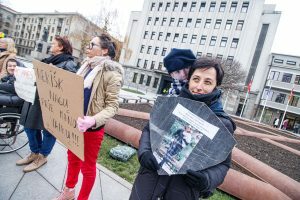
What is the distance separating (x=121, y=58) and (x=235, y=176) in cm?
4498

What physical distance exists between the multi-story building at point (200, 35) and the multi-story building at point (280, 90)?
1721 millimetres

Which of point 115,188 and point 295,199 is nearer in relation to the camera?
point 115,188

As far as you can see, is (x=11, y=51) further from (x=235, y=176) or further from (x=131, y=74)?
(x=131, y=74)

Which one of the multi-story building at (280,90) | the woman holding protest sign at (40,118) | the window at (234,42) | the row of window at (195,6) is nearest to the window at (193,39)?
the row of window at (195,6)

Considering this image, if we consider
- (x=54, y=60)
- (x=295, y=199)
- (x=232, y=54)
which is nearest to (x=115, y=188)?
(x=54, y=60)

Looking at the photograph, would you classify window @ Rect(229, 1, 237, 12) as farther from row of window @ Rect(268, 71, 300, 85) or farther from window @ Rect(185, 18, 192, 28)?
row of window @ Rect(268, 71, 300, 85)

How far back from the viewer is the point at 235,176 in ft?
13.0

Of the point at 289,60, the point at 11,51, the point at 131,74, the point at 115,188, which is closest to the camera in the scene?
the point at 115,188

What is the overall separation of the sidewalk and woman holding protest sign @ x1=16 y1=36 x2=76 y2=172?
14cm

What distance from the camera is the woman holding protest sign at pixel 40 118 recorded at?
9.73 ft

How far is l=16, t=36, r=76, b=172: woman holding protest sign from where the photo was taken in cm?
297

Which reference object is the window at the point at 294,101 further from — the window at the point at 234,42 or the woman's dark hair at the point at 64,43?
the woman's dark hair at the point at 64,43

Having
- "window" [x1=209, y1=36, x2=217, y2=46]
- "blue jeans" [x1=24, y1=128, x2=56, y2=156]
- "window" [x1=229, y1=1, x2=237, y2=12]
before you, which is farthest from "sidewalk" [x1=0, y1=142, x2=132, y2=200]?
"window" [x1=229, y1=1, x2=237, y2=12]

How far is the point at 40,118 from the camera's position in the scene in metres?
3.12
